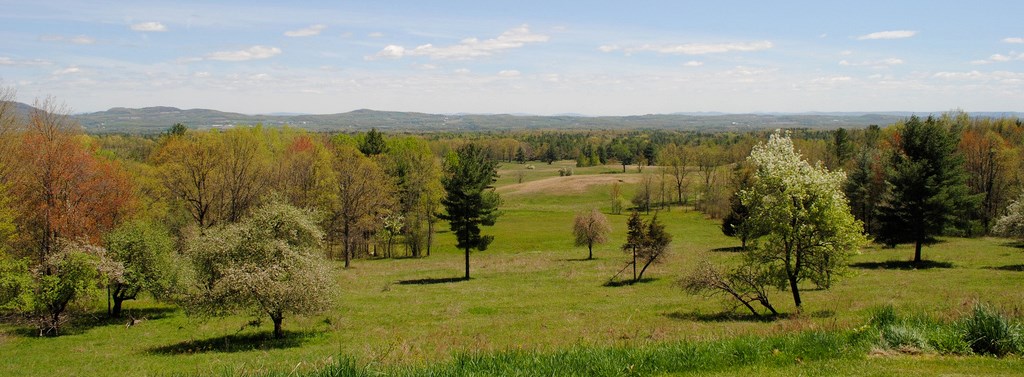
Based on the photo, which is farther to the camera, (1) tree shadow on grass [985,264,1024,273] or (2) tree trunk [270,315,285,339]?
(1) tree shadow on grass [985,264,1024,273]

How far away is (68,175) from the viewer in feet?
117

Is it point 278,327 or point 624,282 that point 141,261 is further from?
point 624,282

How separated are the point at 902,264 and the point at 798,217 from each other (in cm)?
2444

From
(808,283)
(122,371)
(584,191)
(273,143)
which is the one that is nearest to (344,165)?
(273,143)

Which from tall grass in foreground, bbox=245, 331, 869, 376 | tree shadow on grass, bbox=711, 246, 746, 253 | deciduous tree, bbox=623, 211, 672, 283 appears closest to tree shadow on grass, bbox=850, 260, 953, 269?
tree shadow on grass, bbox=711, 246, 746, 253

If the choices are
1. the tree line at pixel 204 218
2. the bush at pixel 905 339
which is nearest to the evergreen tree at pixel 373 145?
the tree line at pixel 204 218

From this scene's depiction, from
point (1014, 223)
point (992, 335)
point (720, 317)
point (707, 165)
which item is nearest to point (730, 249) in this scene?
point (1014, 223)

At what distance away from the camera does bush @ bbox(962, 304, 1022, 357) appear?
1048 cm

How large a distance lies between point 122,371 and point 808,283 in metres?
35.1

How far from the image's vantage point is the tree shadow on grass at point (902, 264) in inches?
1495

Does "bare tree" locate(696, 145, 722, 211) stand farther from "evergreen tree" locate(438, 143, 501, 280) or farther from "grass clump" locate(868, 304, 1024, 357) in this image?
"grass clump" locate(868, 304, 1024, 357)

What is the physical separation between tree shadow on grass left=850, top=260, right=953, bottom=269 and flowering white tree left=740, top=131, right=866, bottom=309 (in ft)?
66.9

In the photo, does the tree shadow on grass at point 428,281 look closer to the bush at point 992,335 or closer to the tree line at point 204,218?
the tree line at point 204,218

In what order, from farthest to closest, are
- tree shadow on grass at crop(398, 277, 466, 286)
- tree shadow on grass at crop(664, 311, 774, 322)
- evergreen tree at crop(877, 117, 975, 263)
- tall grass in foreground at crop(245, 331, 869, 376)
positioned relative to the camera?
tree shadow on grass at crop(398, 277, 466, 286), evergreen tree at crop(877, 117, 975, 263), tree shadow on grass at crop(664, 311, 774, 322), tall grass in foreground at crop(245, 331, 869, 376)
